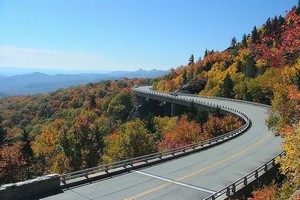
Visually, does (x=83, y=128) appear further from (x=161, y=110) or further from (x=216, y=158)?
(x=161, y=110)

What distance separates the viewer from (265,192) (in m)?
Result: 24.3

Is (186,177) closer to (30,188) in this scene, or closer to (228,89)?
(30,188)

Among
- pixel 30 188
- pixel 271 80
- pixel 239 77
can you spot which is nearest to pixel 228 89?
pixel 239 77

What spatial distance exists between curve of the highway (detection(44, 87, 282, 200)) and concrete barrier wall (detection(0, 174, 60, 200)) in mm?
916

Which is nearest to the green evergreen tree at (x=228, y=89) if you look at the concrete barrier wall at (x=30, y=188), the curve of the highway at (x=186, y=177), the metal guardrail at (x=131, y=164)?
the metal guardrail at (x=131, y=164)

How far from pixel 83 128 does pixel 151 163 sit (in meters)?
21.3

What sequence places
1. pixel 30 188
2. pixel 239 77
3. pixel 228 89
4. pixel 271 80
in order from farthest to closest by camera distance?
1. pixel 239 77
2. pixel 228 89
3. pixel 271 80
4. pixel 30 188

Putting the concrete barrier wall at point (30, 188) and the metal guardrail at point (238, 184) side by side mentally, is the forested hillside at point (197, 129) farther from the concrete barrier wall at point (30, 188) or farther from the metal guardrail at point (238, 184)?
the concrete barrier wall at point (30, 188)

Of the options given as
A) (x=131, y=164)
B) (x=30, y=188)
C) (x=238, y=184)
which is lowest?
(x=238, y=184)

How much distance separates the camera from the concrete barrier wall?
67.7 feet

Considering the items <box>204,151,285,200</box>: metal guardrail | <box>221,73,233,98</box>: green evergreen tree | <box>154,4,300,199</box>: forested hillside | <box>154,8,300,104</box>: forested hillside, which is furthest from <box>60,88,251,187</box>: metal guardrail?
<box>221,73,233,98</box>: green evergreen tree

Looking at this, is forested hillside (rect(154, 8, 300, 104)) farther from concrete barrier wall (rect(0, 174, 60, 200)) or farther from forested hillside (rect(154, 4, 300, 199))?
concrete barrier wall (rect(0, 174, 60, 200))

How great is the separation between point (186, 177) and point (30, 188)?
11.7 m

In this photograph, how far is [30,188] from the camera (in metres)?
21.8
